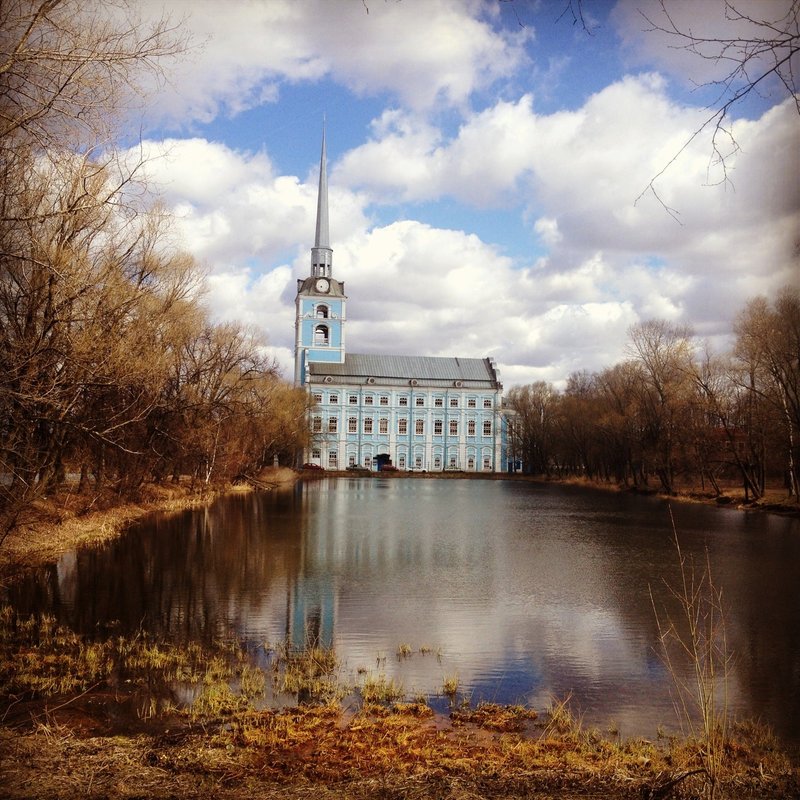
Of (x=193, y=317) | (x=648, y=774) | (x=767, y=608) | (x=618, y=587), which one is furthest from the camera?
(x=193, y=317)

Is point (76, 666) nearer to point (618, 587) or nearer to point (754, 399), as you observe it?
point (618, 587)

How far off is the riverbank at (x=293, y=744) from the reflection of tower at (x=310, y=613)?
96 centimetres

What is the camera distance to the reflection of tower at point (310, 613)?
9.95m

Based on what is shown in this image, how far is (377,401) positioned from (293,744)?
75.6 metres

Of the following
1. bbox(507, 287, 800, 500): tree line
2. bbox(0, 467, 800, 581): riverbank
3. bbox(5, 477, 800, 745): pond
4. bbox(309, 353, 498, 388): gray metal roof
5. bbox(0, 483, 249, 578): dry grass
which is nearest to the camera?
bbox(5, 477, 800, 745): pond

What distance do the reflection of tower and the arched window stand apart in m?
67.7

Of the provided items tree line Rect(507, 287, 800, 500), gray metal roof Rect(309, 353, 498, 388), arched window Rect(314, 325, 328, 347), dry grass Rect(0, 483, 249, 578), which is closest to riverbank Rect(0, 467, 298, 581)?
dry grass Rect(0, 483, 249, 578)

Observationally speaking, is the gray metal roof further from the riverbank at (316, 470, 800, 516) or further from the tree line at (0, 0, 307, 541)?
the tree line at (0, 0, 307, 541)

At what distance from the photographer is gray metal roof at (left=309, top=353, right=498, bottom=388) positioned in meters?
81.1

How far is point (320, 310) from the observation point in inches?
3189

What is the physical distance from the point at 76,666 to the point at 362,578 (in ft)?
23.2

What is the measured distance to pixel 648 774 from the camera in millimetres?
5172

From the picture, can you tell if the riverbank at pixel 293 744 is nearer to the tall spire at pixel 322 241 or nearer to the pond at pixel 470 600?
the pond at pixel 470 600

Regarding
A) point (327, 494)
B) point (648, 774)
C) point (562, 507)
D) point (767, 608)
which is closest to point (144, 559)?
point (767, 608)
